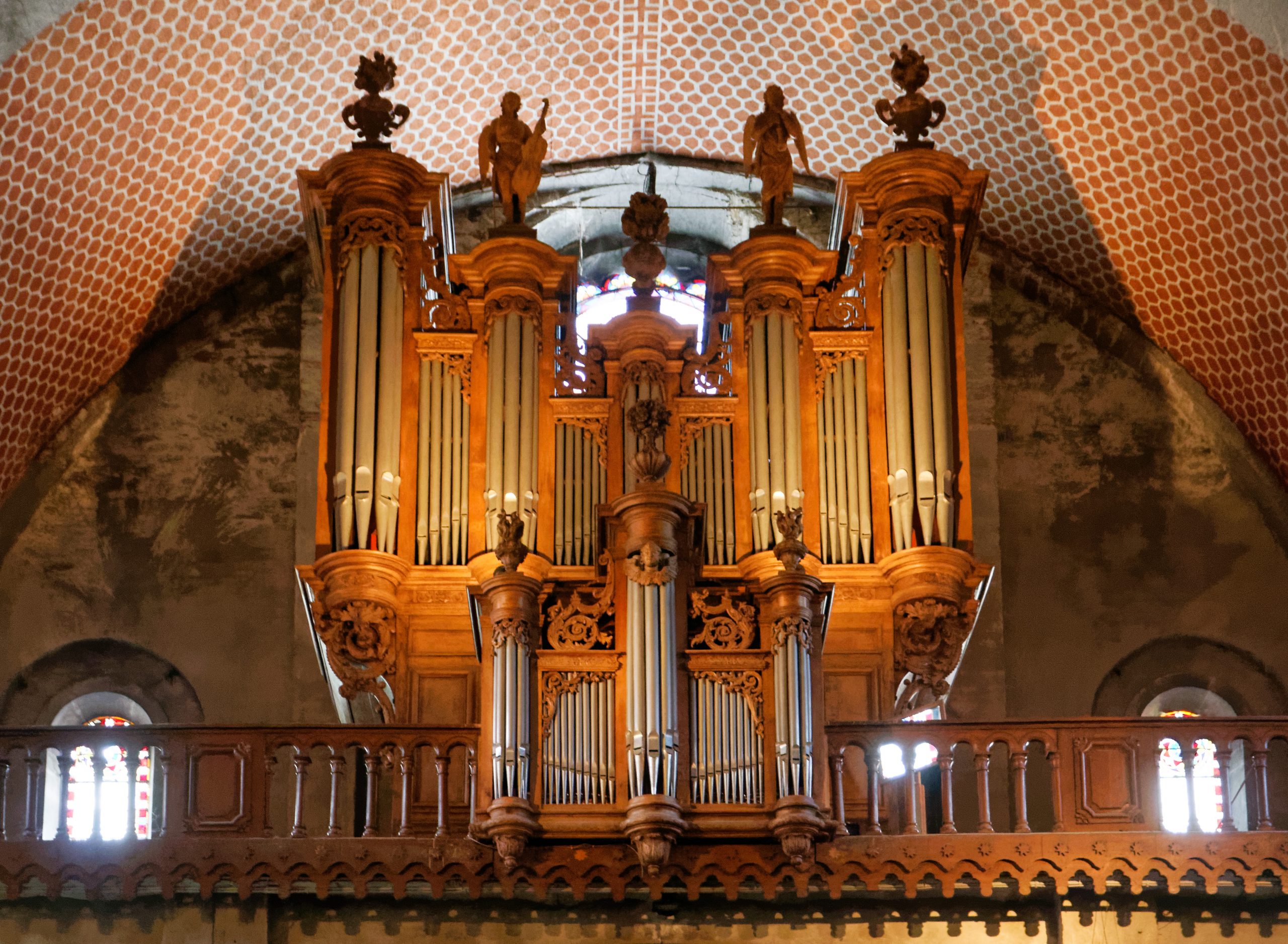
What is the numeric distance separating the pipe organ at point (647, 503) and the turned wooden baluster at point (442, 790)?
418 millimetres

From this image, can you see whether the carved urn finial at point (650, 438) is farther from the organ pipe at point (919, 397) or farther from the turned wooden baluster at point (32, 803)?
the turned wooden baluster at point (32, 803)

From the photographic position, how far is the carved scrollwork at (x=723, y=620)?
15570 millimetres

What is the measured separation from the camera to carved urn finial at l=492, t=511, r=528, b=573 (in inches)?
617

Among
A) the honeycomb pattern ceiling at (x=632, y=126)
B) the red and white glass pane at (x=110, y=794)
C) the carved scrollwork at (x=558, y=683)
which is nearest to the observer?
the carved scrollwork at (x=558, y=683)

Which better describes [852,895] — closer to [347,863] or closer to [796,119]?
[347,863]

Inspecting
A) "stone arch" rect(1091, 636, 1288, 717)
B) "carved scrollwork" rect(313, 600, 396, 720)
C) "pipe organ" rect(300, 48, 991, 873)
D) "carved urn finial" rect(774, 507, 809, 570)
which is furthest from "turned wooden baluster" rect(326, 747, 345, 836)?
"stone arch" rect(1091, 636, 1288, 717)

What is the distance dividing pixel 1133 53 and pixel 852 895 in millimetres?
6698

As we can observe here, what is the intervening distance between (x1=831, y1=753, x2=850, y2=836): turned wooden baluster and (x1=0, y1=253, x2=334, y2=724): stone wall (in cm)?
512

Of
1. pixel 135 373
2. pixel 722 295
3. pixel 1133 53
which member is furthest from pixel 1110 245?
pixel 135 373

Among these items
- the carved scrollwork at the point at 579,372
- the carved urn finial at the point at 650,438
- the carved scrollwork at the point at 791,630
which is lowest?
the carved scrollwork at the point at 791,630

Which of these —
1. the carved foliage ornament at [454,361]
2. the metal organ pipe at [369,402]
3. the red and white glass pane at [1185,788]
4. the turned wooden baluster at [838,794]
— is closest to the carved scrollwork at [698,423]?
the carved foliage ornament at [454,361]

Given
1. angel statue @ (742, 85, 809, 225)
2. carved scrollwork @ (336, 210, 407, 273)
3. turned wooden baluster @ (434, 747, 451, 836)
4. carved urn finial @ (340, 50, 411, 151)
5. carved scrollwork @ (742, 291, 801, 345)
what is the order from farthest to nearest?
angel statue @ (742, 85, 809, 225)
carved urn finial @ (340, 50, 411, 151)
carved scrollwork @ (336, 210, 407, 273)
carved scrollwork @ (742, 291, 801, 345)
turned wooden baluster @ (434, 747, 451, 836)

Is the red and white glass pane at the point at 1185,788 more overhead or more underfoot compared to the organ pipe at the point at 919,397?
more underfoot

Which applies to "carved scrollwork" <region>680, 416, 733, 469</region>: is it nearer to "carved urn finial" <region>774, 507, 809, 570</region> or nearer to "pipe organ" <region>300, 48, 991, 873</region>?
"pipe organ" <region>300, 48, 991, 873</region>
